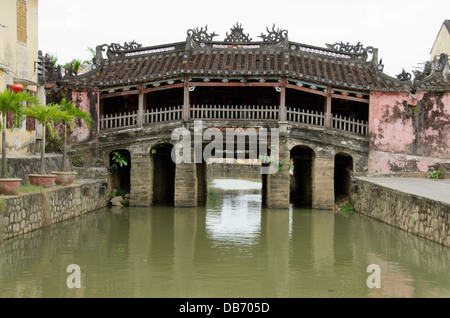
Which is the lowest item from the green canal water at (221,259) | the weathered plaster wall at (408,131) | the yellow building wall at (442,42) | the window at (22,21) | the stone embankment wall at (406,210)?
the green canal water at (221,259)

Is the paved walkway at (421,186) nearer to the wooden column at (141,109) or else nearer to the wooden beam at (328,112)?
the wooden beam at (328,112)

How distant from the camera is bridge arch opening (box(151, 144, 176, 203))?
832 inches

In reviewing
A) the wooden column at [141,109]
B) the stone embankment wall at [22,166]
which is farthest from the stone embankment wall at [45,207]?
the wooden column at [141,109]

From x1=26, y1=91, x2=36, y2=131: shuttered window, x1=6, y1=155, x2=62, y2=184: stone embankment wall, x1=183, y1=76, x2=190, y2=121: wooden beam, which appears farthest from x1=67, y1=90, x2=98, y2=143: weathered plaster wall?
x1=183, y1=76, x2=190, y2=121: wooden beam

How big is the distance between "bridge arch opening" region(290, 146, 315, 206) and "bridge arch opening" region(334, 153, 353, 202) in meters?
1.07

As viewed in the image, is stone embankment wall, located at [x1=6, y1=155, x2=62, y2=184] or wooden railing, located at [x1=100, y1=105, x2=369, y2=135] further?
wooden railing, located at [x1=100, y1=105, x2=369, y2=135]

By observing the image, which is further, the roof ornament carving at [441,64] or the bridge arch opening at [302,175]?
the bridge arch opening at [302,175]

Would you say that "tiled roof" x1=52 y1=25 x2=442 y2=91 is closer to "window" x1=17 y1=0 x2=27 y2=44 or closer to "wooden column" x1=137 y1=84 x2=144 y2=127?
"wooden column" x1=137 y1=84 x2=144 y2=127

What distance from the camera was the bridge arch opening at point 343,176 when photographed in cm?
1994

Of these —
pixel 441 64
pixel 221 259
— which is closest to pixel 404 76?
pixel 441 64

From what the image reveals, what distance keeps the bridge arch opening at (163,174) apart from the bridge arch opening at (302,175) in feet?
16.2

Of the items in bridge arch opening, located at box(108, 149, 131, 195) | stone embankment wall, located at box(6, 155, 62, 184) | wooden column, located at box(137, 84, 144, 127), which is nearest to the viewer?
stone embankment wall, located at box(6, 155, 62, 184)
